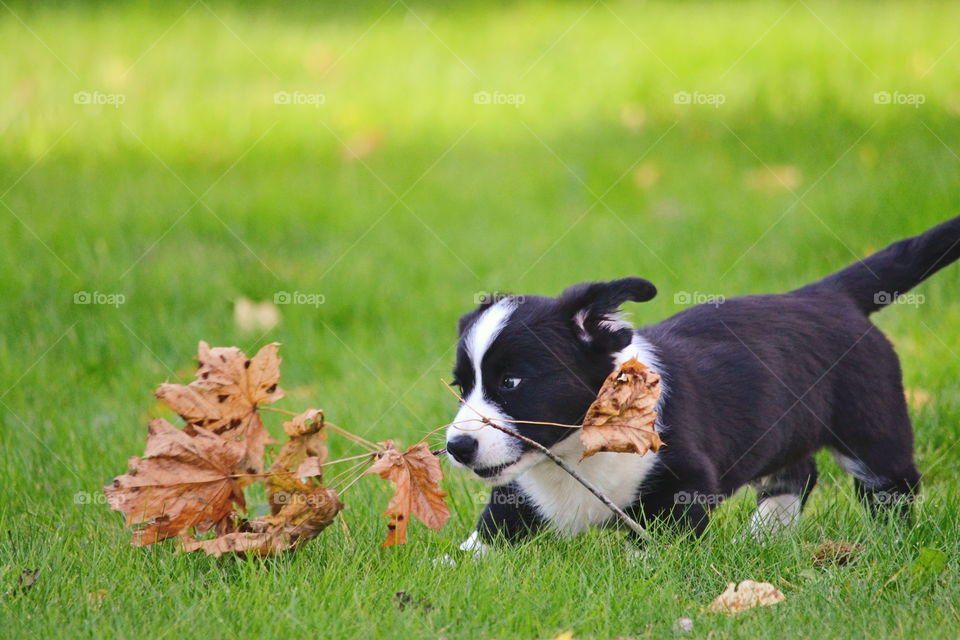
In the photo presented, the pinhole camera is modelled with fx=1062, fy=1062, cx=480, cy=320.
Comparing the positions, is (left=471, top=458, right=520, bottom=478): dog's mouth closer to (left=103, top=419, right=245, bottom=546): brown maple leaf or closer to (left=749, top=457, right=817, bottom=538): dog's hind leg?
(left=103, top=419, right=245, bottom=546): brown maple leaf

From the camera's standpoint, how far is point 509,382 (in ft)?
10.8

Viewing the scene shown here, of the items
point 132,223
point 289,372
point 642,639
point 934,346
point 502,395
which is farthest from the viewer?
point 132,223

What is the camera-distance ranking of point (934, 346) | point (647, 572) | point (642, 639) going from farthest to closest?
1. point (934, 346)
2. point (647, 572)
3. point (642, 639)

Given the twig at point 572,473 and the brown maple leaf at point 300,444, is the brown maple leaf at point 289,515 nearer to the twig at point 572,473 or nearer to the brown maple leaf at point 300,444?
the brown maple leaf at point 300,444

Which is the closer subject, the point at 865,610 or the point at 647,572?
the point at 865,610

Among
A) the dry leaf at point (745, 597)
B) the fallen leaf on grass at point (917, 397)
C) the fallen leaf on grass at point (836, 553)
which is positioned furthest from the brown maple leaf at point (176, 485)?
the fallen leaf on grass at point (917, 397)

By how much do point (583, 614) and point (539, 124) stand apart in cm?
→ 646

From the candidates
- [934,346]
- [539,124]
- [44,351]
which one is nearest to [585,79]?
[539,124]

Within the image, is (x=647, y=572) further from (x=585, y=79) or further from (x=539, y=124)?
(x=585, y=79)

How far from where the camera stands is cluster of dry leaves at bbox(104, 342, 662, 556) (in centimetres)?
313

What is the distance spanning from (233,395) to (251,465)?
230 millimetres

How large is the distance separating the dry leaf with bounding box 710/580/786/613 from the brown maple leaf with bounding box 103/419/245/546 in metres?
1.50

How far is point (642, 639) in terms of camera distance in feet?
9.05

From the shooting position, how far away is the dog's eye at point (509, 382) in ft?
10.8
